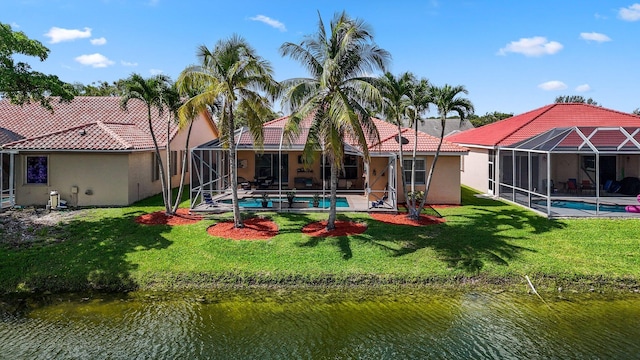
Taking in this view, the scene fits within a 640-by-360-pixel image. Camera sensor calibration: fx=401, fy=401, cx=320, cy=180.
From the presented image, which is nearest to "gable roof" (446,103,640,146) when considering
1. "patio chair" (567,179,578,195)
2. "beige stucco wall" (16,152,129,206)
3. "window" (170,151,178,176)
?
"patio chair" (567,179,578,195)

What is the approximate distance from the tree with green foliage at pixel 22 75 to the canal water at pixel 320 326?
362 inches

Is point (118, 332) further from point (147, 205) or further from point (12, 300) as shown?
point (147, 205)

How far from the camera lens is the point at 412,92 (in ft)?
51.5

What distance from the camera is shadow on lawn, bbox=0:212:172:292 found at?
37.0ft

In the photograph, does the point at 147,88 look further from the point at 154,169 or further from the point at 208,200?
the point at 154,169

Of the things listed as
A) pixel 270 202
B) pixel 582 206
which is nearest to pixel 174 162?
pixel 270 202

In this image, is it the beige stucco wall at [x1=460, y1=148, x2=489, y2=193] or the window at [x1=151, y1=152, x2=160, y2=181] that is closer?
the window at [x1=151, y1=152, x2=160, y2=181]

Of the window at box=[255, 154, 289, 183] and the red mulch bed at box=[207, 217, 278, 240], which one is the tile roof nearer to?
the window at box=[255, 154, 289, 183]

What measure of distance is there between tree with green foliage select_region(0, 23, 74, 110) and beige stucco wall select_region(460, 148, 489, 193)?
2141cm

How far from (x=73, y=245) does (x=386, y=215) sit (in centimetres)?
1180

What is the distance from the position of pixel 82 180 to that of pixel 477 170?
76.5ft

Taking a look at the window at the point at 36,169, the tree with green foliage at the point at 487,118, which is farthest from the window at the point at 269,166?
the tree with green foliage at the point at 487,118

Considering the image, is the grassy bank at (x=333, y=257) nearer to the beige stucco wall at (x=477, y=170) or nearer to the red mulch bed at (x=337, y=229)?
the red mulch bed at (x=337, y=229)

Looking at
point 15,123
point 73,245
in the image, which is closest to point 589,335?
point 73,245
